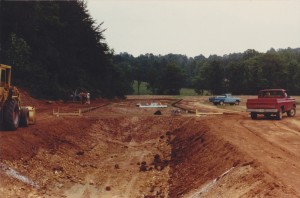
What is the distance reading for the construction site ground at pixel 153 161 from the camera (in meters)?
12.4

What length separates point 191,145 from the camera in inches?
833

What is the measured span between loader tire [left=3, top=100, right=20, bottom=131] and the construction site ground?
16.7 inches

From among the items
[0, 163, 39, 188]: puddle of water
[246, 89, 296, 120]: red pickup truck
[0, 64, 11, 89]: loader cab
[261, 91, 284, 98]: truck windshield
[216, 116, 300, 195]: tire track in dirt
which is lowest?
[0, 163, 39, 188]: puddle of water

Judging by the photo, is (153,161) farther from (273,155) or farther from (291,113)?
(291,113)

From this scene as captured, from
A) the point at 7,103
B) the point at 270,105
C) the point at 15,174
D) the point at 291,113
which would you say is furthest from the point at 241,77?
the point at 15,174

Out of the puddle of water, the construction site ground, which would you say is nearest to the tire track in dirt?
the construction site ground

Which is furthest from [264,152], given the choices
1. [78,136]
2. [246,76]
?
[246,76]

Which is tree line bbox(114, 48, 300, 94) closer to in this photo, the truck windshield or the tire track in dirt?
the truck windshield

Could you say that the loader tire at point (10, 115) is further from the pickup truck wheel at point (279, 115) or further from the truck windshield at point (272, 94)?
the truck windshield at point (272, 94)

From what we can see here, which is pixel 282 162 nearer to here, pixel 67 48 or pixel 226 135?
pixel 226 135

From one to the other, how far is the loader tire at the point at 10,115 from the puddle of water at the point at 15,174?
489 centimetres

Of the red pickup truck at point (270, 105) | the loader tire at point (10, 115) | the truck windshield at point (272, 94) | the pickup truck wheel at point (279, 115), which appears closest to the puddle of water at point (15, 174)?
the loader tire at point (10, 115)

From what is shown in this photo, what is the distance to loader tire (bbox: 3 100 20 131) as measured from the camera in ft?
61.8

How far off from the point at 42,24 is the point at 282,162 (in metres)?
43.2
